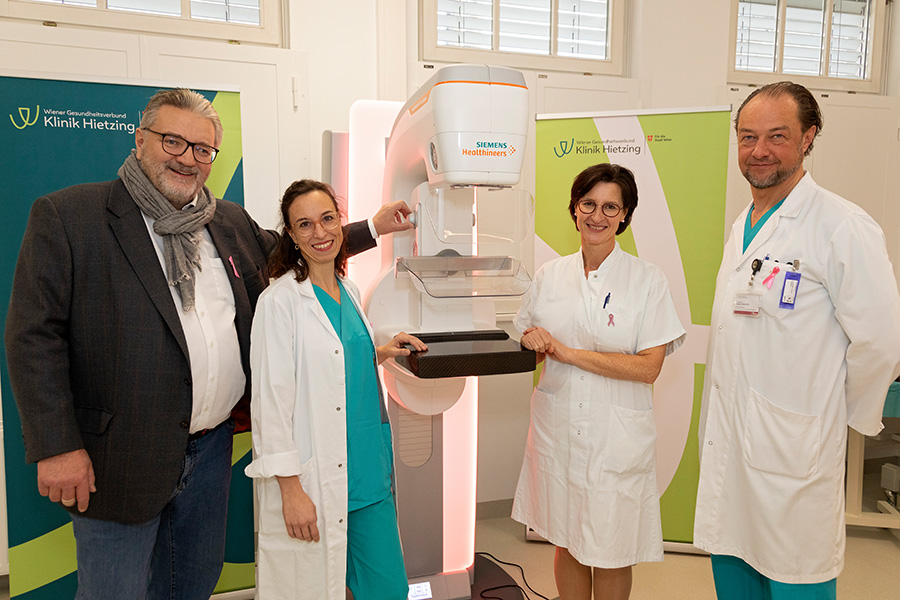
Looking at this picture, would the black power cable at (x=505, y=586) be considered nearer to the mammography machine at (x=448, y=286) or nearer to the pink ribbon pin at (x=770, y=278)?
the mammography machine at (x=448, y=286)

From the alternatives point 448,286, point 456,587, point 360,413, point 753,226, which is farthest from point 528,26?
point 456,587

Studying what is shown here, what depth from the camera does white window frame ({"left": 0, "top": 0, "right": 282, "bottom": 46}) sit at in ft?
7.88

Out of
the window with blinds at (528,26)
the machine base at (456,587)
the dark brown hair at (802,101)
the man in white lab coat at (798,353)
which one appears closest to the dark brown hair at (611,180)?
the man in white lab coat at (798,353)

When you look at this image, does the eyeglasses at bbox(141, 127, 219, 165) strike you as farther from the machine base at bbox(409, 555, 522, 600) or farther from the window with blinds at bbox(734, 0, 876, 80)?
the window with blinds at bbox(734, 0, 876, 80)

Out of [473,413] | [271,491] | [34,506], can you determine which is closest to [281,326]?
[271,491]

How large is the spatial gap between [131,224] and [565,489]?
4.71 feet

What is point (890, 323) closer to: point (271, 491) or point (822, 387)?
point (822, 387)

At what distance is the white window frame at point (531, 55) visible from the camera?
295cm

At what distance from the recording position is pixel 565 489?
1823 millimetres

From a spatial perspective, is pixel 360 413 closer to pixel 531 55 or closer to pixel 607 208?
pixel 607 208

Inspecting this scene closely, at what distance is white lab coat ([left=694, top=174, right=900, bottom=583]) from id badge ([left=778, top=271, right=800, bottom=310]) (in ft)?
0.05

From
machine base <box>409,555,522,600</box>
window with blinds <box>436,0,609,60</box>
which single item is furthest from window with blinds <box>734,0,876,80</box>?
machine base <box>409,555,522,600</box>

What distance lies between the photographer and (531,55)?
10.2 feet

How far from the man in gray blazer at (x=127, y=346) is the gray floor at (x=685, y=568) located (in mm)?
1653
